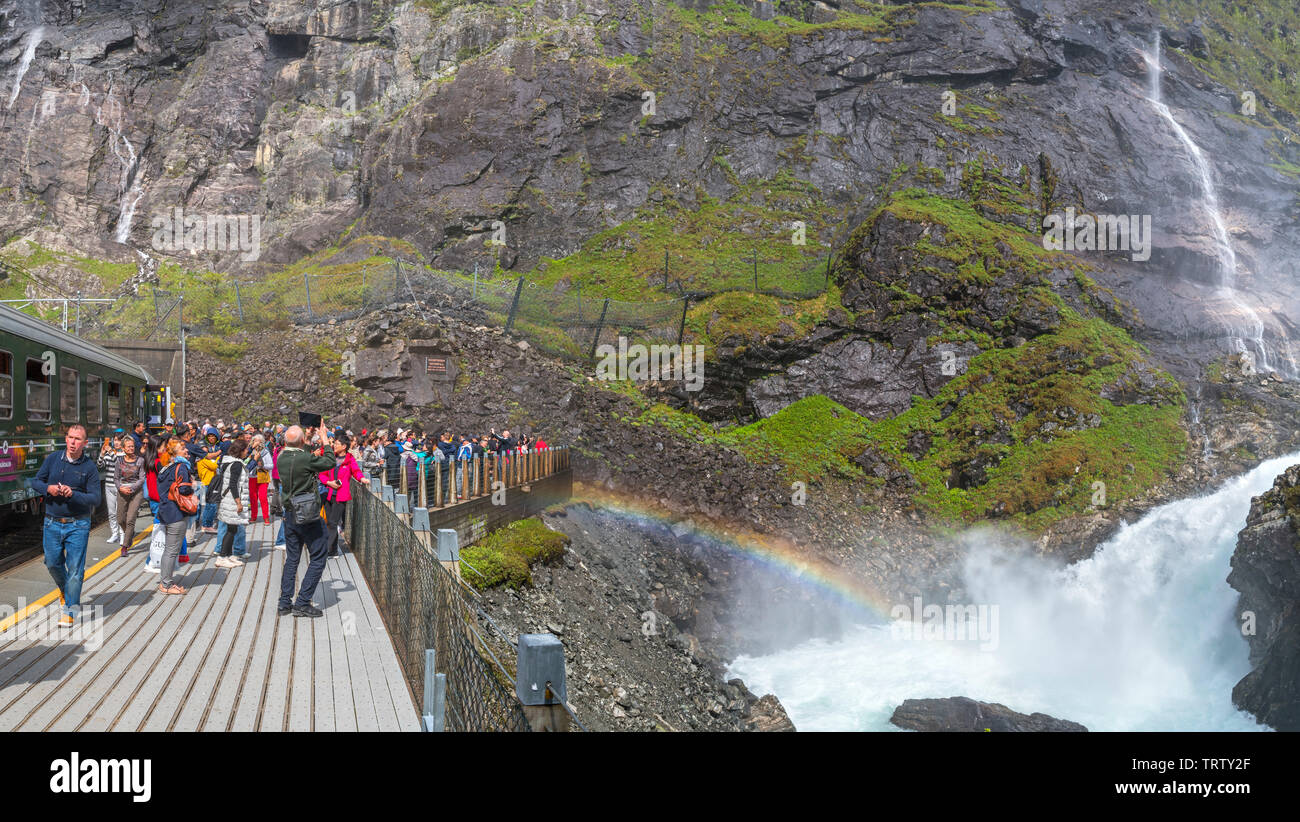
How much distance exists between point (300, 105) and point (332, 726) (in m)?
53.8

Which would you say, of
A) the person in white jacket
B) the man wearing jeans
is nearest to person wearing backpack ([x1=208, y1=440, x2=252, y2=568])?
the person in white jacket

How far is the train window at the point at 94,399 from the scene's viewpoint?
16422mm

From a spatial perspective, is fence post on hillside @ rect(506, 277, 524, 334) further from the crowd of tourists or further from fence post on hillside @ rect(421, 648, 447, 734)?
fence post on hillside @ rect(421, 648, 447, 734)

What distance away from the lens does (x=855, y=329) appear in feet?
110

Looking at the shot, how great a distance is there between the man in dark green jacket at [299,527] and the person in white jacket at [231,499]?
9.72 feet

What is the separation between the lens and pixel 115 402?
1853 centimetres

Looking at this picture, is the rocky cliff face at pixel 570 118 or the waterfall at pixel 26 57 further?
the waterfall at pixel 26 57

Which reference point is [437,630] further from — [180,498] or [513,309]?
[513,309]

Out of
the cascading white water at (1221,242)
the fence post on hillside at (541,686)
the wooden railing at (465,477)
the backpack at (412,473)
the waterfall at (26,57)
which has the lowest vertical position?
the wooden railing at (465,477)

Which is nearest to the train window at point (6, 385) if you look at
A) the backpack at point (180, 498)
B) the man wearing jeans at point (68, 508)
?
the backpack at point (180, 498)

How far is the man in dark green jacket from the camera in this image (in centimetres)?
841

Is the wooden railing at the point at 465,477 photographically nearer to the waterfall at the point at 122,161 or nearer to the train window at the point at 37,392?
the train window at the point at 37,392

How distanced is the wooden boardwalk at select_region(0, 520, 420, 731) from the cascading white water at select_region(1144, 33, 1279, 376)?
36.8 metres
